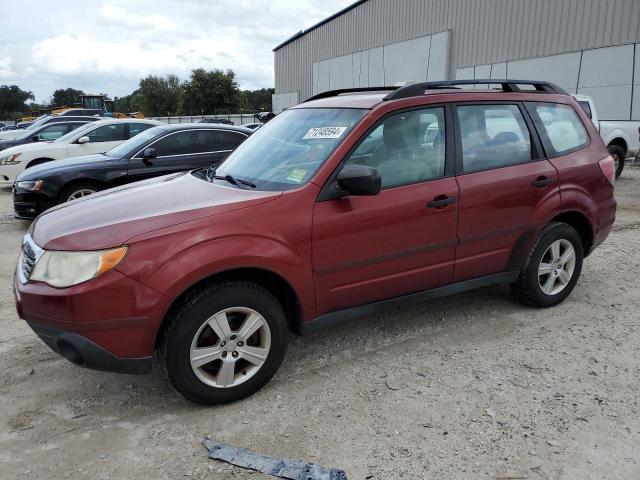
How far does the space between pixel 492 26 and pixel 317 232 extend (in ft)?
65.7

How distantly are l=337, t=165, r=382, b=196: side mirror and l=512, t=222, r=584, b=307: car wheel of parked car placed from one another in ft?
5.76

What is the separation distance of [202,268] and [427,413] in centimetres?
146

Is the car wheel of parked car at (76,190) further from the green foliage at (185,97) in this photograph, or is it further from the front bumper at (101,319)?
the green foliage at (185,97)

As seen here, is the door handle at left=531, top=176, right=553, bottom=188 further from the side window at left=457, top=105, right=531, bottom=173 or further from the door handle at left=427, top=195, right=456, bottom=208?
the door handle at left=427, top=195, right=456, bottom=208

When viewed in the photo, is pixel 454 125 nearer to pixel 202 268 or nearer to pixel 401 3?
pixel 202 268

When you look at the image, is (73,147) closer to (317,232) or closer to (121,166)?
(121,166)

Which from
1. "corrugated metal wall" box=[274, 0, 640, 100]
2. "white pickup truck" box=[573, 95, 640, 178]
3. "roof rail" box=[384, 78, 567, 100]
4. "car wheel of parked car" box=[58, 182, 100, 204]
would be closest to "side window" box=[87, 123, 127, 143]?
"car wheel of parked car" box=[58, 182, 100, 204]

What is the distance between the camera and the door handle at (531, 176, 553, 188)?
389 cm

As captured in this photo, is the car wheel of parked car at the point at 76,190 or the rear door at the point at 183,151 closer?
the car wheel of parked car at the point at 76,190

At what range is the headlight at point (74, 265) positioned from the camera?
258 centimetres

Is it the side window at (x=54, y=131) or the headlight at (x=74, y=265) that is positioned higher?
the side window at (x=54, y=131)

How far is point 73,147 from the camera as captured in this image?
33.1 ft

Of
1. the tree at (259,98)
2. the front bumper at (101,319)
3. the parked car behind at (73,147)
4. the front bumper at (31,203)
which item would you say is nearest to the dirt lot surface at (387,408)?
the front bumper at (101,319)

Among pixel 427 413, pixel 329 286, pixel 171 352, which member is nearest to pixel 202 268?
pixel 171 352
